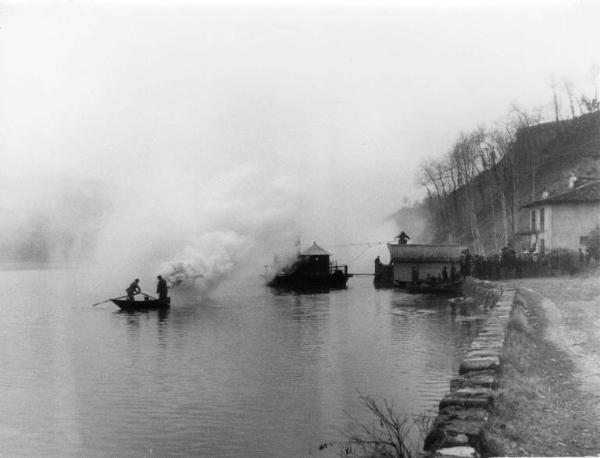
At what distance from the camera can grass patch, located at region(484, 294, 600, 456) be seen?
7.86 m

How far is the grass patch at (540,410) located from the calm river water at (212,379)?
95.2 inches

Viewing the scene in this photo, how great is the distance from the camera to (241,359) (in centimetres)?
2067

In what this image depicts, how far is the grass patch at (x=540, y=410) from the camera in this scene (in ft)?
25.8

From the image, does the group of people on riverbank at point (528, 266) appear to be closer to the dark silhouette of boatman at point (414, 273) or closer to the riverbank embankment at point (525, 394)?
the dark silhouette of boatman at point (414, 273)

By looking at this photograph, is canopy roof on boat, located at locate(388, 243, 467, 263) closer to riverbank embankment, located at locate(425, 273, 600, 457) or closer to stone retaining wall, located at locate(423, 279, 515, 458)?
riverbank embankment, located at locate(425, 273, 600, 457)

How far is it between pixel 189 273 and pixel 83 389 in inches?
1591

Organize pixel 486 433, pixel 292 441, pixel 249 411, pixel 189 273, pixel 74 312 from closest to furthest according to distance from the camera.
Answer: pixel 486 433, pixel 292 441, pixel 249 411, pixel 74 312, pixel 189 273

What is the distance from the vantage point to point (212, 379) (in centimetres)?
1744

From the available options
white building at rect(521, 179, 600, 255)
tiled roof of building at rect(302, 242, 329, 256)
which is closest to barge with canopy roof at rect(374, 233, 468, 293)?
white building at rect(521, 179, 600, 255)

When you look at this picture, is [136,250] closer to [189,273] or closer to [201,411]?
[189,273]

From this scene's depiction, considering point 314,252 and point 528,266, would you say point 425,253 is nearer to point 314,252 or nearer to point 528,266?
point 314,252

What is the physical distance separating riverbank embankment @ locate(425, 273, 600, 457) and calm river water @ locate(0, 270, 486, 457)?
221 cm

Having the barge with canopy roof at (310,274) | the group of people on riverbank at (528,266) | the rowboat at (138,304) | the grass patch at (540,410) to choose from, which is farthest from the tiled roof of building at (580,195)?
the grass patch at (540,410)

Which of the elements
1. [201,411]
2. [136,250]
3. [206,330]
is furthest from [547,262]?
[136,250]
